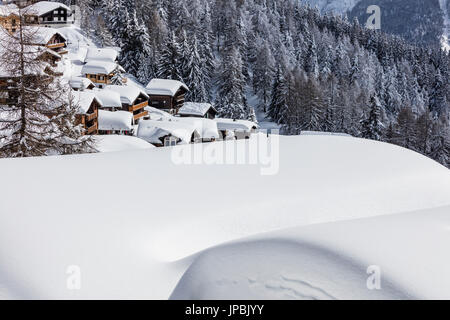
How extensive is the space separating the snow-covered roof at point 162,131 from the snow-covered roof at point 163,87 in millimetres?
14874

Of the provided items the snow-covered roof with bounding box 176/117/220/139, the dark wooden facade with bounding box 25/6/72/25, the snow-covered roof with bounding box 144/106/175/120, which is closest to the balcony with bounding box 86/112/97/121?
the snow-covered roof with bounding box 176/117/220/139

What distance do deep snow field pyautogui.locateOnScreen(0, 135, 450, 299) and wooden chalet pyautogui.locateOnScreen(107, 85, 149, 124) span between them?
34.2m

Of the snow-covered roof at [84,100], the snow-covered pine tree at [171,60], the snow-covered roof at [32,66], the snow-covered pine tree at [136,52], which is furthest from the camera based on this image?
the snow-covered pine tree at [136,52]

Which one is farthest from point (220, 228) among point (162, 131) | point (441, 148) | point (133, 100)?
point (441, 148)

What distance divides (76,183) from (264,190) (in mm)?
2708

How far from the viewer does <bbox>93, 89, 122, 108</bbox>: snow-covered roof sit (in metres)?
35.6

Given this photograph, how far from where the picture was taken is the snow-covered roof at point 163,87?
46.9 meters

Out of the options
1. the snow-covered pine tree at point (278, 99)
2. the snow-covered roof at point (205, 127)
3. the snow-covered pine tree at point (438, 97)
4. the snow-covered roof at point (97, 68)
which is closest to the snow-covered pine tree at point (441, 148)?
the snow-covered pine tree at point (278, 99)

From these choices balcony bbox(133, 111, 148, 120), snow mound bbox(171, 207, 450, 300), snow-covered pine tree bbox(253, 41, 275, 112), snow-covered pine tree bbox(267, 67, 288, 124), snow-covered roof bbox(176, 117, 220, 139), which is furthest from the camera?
snow-covered pine tree bbox(253, 41, 275, 112)

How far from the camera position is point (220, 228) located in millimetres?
4883

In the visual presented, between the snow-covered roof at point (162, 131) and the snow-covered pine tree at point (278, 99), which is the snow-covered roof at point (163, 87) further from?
the snow-covered pine tree at point (278, 99)

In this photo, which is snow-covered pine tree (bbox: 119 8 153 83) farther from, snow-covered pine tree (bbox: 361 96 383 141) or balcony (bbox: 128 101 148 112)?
snow-covered pine tree (bbox: 361 96 383 141)

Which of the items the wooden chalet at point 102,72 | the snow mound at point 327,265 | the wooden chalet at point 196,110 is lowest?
the snow mound at point 327,265

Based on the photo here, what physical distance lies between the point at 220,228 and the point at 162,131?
26251mm
